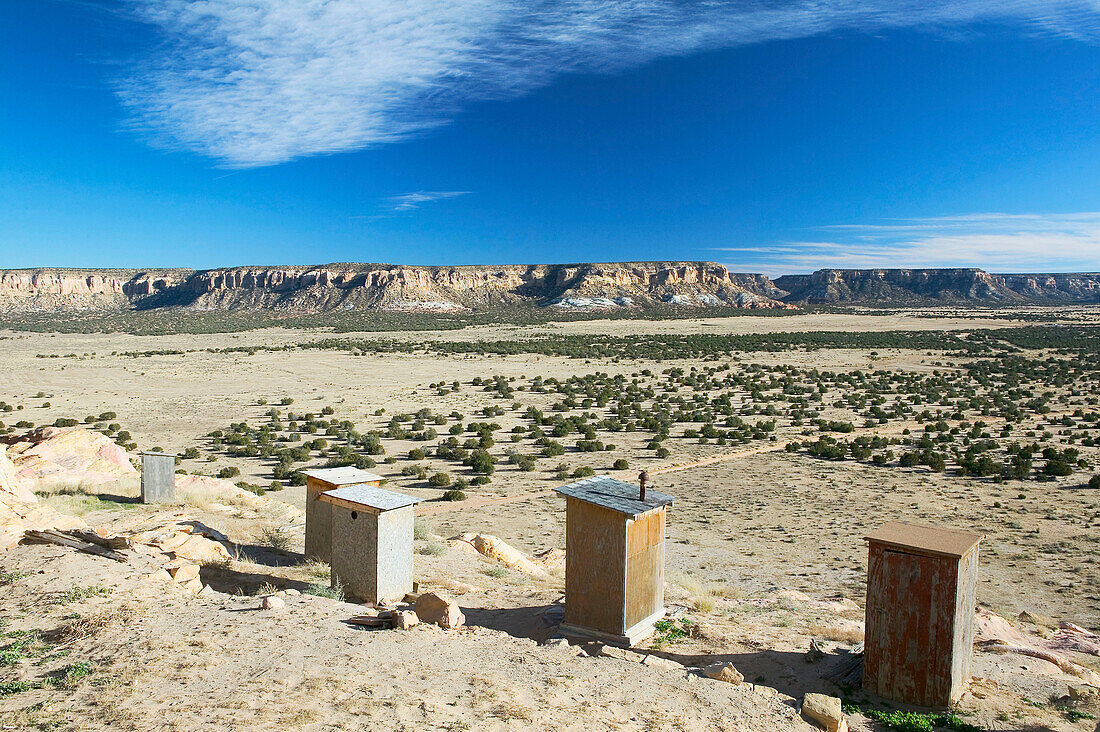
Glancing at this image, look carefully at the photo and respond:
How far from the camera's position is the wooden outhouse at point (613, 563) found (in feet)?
27.8

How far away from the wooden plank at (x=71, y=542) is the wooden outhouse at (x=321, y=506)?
2.54 metres

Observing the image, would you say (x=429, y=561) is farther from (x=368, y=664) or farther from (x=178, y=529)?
(x=368, y=664)

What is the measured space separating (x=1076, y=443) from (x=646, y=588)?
79.3 ft

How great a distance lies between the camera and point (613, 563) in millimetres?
8531

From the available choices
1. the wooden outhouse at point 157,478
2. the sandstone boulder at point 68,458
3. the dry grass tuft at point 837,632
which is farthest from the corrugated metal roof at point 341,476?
the sandstone boulder at point 68,458

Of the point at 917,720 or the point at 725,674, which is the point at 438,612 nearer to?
the point at 725,674

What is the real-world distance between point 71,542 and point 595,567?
7.13 meters

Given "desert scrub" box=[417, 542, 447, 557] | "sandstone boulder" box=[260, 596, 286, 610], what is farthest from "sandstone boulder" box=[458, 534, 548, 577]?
"sandstone boulder" box=[260, 596, 286, 610]

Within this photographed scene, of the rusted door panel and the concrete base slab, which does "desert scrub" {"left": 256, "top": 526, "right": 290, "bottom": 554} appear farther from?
the rusted door panel

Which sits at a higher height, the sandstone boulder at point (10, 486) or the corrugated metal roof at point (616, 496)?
the corrugated metal roof at point (616, 496)

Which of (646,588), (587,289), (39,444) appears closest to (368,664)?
(646,588)

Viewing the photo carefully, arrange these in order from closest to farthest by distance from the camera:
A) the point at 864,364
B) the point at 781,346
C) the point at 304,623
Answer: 1. the point at 304,623
2. the point at 864,364
3. the point at 781,346

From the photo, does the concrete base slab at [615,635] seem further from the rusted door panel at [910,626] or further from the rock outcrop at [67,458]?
the rock outcrop at [67,458]

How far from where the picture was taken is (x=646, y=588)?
880cm
